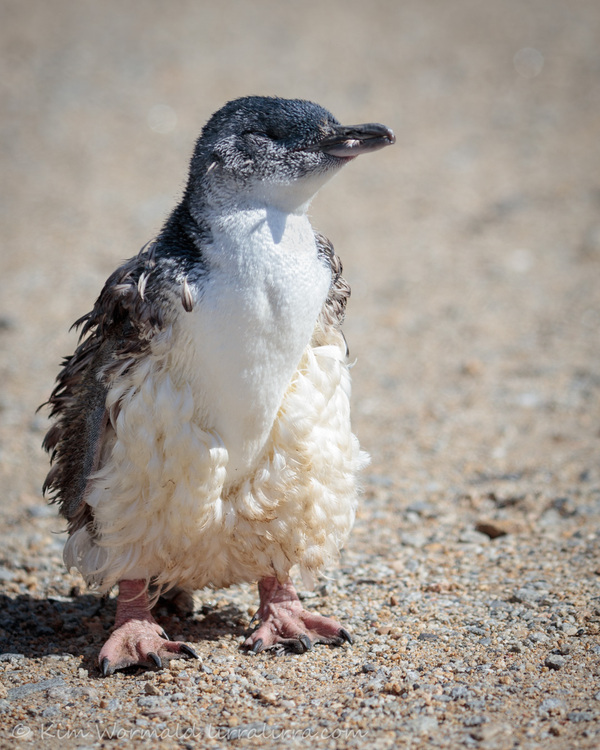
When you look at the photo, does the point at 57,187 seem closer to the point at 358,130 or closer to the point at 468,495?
the point at 468,495

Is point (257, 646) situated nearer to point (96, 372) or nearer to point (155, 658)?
point (155, 658)

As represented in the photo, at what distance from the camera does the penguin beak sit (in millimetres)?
3420

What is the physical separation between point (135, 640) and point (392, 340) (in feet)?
18.5

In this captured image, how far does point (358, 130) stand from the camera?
3418 millimetres

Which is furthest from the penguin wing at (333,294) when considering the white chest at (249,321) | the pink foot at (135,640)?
the pink foot at (135,640)

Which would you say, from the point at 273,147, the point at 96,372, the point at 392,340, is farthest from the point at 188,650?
the point at 392,340

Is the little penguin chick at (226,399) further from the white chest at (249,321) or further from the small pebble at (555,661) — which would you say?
the small pebble at (555,661)

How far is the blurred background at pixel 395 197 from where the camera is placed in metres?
7.21

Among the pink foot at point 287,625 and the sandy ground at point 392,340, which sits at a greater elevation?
the sandy ground at point 392,340

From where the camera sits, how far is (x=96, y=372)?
387 centimetres

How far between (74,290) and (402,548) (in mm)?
6039

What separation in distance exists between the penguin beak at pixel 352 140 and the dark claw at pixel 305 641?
2209 mm

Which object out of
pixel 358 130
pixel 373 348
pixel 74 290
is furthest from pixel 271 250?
pixel 74 290

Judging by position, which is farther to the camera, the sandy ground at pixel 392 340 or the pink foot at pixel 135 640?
the pink foot at pixel 135 640
